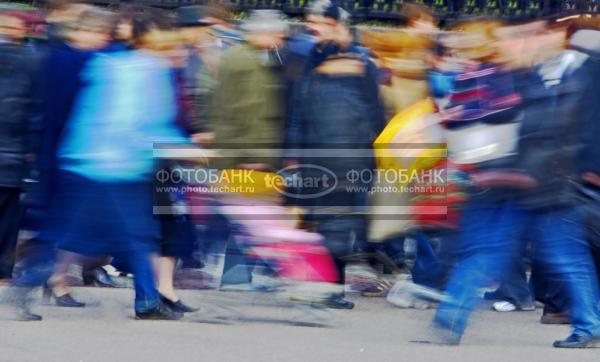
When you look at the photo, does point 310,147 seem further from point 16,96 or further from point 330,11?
point 16,96

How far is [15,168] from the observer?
27.8 ft

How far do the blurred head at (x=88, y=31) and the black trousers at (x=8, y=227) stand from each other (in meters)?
1.31

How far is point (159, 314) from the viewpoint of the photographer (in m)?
8.27

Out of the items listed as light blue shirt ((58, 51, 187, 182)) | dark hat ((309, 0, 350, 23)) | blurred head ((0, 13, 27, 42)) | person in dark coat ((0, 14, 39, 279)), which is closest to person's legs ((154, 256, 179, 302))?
light blue shirt ((58, 51, 187, 182))

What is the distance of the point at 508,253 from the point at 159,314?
227 cm

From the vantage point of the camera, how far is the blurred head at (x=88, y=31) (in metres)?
7.88

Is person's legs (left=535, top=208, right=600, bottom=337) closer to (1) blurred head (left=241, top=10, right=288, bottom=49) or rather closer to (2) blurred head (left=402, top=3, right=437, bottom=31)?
(1) blurred head (left=241, top=10, right=288, bottom=49)

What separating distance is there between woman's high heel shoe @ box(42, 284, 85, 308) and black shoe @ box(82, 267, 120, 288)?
70 cm

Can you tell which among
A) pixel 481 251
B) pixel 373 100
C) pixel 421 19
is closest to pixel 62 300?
pixel 373 100

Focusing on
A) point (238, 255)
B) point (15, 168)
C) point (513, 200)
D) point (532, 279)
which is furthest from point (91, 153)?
point (532, 279)

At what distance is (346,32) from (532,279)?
2140 mm

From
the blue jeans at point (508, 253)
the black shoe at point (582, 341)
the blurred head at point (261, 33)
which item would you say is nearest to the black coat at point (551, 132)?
the blue jeans at point (508, 253)

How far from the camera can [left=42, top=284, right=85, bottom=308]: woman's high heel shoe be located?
8.52 m

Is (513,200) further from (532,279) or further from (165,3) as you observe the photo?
(165,3)
